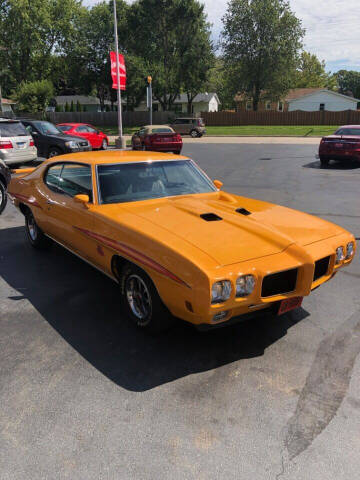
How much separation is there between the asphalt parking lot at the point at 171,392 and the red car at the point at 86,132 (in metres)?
16.2

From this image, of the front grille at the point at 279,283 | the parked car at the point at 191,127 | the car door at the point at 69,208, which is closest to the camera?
the front grille at the point at 279,283

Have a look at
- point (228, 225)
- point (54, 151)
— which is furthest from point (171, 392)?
point (54, 151)

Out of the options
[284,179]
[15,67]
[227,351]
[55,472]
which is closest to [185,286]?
[227,351]

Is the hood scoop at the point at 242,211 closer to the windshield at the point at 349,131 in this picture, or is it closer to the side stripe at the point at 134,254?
the side stripe at the point at 134,254

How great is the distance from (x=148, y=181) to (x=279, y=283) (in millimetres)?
2062

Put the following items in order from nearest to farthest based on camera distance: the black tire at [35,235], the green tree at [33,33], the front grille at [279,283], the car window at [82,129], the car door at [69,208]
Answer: the front grille at [279,283]
the car door at [69,208]
the black tire at [35,235]
the car window at [82,129]
the green tree at [33,33]

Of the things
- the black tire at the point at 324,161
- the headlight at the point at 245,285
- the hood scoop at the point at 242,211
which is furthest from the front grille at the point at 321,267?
the black tire at the point at 324,161

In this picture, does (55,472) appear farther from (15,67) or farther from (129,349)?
(15,67)

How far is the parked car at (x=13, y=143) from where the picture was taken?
12266 mm

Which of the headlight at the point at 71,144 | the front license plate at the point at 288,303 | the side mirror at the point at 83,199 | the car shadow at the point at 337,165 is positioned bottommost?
the car shadow at the point at 337,165

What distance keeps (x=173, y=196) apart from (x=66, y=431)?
271 centimetres

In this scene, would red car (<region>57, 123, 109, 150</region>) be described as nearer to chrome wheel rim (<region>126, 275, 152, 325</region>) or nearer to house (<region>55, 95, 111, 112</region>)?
chrome wheel rim (<region>126, 275, 152, 325</region>)

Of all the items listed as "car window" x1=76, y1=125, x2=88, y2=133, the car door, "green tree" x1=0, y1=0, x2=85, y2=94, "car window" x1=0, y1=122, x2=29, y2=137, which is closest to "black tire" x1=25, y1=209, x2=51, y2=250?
the car door

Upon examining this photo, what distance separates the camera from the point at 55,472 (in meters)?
2.25
